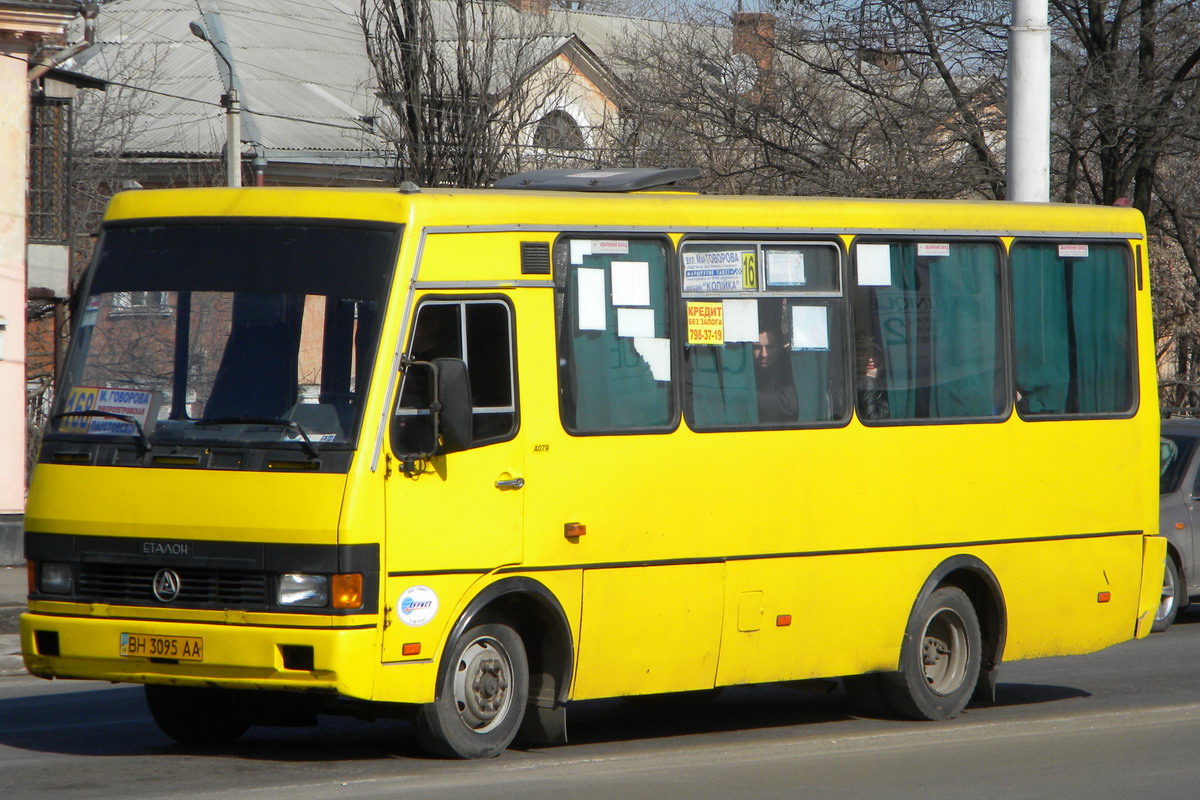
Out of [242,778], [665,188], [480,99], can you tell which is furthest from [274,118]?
[242,778]

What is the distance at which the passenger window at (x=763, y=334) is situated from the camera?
30.2 feet

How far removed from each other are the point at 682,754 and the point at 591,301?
2.26 m

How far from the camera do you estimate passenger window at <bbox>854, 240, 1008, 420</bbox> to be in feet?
32.7

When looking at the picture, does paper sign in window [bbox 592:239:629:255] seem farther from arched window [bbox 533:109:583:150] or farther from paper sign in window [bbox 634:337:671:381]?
arched window [bbox 533:109:583:150]

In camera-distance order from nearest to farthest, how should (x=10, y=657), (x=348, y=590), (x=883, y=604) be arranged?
1. (x=348, y=590)
2. (x=883, y=604)
3. (x=10, y=657)

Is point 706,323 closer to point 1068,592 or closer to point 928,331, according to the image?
point 928,331

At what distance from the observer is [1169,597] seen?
15.2 metres

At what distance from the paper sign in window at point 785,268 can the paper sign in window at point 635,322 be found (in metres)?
0.87

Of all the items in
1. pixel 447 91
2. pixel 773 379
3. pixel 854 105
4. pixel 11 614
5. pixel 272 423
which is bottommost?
pixel 11 614

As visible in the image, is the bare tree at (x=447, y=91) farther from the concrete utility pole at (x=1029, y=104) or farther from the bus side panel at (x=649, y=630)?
the bus side panel at (x=649, y=630)

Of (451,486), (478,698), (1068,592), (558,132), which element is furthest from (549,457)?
(558,132)

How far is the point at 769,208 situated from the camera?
960cm

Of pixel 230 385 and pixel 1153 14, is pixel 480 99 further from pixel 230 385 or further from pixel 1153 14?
pixel 230 385

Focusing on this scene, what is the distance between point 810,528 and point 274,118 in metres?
28.7
